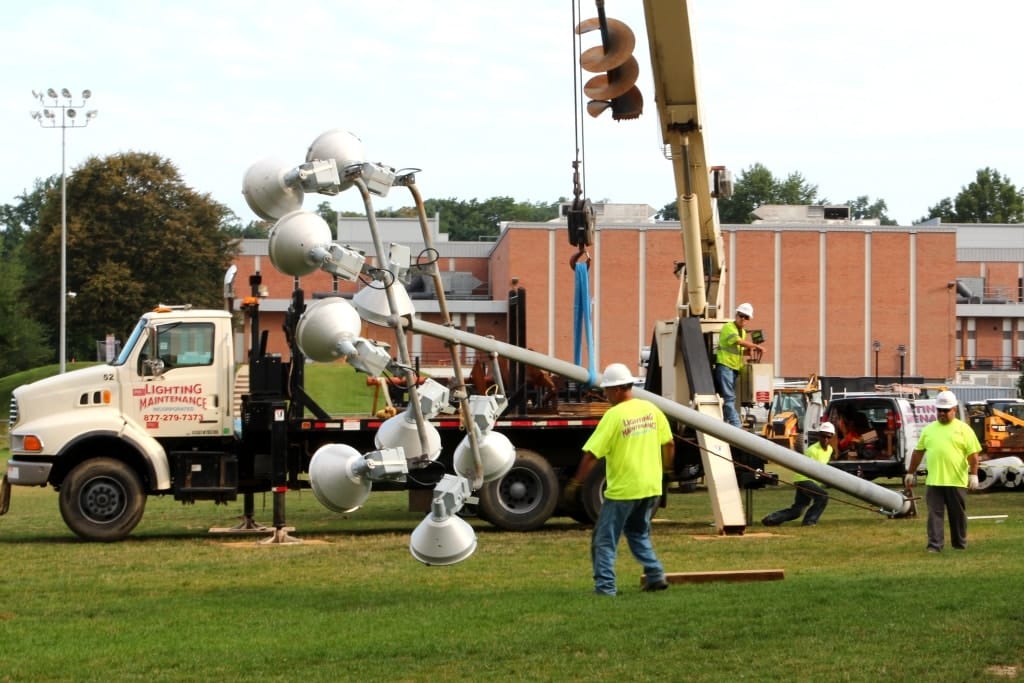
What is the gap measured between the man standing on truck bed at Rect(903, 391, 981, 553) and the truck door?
29.3 feet

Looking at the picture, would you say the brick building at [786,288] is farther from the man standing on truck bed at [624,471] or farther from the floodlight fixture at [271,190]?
the floodlight fixture at [271,190]

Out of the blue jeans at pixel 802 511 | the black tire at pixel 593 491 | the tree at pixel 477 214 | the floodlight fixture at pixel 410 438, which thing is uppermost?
the tree at pixel 477 214

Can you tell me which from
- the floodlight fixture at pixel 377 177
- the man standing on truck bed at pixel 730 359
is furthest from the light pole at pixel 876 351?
the floodlight fixture at pixel 377 177

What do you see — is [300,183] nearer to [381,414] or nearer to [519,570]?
[519,570]

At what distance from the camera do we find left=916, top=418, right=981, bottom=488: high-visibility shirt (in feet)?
55.9

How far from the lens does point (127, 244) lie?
7425 centimetres

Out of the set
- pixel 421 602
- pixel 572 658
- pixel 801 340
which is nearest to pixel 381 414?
pixel 421 602

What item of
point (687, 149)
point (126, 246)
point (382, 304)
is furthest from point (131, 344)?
point (126, 246)

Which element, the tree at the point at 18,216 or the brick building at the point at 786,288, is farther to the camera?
the tree at the point at 18,216

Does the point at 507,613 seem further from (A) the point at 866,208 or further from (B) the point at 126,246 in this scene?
(A) the point at 866,208

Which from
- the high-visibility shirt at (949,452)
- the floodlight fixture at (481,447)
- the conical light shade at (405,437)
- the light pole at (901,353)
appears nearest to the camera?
the conical light shade at (405,437)

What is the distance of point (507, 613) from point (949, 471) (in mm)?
7185

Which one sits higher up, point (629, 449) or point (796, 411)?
point (629, 449)

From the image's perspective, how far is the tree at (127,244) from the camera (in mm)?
72750
